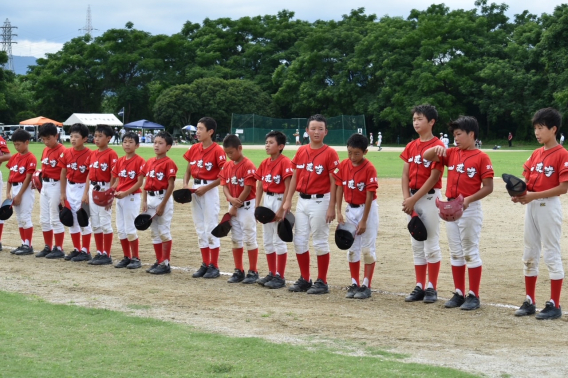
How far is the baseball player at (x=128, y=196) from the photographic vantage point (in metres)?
9.25

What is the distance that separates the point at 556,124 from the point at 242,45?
7474 cm

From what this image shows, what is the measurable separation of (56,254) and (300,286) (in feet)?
12.9

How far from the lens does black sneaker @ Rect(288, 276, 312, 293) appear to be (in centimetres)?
787

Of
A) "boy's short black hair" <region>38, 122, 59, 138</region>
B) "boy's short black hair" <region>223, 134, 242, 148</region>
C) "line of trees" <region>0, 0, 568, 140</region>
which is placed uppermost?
"line of trees" <region>0, 0, 568, 140</region>

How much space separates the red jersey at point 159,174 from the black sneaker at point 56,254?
1871mm

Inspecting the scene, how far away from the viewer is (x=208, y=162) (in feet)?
28.6

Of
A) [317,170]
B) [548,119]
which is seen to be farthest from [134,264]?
[548,119]

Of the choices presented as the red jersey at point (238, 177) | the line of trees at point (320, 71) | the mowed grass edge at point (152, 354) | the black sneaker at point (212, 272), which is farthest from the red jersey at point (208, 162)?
the line of trees at point (320, 71)

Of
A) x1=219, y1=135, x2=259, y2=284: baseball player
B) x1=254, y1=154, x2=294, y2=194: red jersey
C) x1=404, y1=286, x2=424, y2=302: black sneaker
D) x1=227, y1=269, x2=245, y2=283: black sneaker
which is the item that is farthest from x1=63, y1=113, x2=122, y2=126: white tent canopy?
x1=404, y1=286, x2=424, y2=302: black sneaker

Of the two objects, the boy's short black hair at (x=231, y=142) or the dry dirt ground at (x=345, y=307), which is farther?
the boy's short black hair at (x=231, y=142)

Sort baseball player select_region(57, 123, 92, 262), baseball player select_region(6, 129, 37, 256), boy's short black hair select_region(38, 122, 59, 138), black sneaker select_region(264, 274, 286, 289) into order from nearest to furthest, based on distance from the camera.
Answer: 1. black sneaker select_region(264, 274, 286, 289)
2. baseball player select_region(57, 123, 92, 262)
3. boy's short black hair select_region(38, 122, 59, 138)
4. baseball player select_region(6, 129, 37, 256)

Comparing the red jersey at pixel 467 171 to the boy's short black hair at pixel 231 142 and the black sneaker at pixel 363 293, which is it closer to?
the black sneaker at pixel 363 293

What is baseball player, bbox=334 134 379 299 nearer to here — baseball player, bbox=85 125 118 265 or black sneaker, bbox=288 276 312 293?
black sneaker, bbox=288 276 312 293

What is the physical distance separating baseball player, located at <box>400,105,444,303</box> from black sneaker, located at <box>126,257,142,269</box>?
3.68 metres
